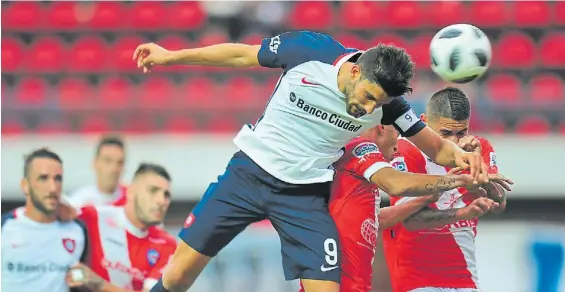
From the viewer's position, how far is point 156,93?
40.2 feet

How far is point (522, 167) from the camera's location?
10703 mm

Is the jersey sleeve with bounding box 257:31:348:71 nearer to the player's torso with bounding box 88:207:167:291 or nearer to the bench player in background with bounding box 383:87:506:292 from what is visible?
the bench player in background with bounding box 383:87:506:292

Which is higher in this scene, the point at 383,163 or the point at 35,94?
the point at 35,94

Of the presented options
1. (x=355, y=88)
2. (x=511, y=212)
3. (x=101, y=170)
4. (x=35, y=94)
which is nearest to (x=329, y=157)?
(x=355, y=88)

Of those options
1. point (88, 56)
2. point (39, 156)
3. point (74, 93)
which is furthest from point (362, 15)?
point (39, 156)

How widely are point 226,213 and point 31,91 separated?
323 inches

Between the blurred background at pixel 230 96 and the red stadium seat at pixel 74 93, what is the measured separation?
22 mm

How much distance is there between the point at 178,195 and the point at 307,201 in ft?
20.0

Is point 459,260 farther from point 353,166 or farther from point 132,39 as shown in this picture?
point 132,39

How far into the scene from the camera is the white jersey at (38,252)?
22.2ft

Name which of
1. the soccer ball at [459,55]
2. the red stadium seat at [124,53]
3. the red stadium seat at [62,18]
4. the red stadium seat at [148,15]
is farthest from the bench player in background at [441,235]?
the red stadium seat at [62,18]

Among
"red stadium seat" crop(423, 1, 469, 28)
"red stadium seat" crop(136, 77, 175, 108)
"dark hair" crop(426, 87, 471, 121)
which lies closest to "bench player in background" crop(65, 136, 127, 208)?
"red stadium seat" crop(136, 77, 175, 108)

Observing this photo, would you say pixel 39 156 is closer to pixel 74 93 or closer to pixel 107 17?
pixel 74 93

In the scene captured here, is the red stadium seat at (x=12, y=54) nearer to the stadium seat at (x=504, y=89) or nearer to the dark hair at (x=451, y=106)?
the stadium seat at (x=504, y=89)
